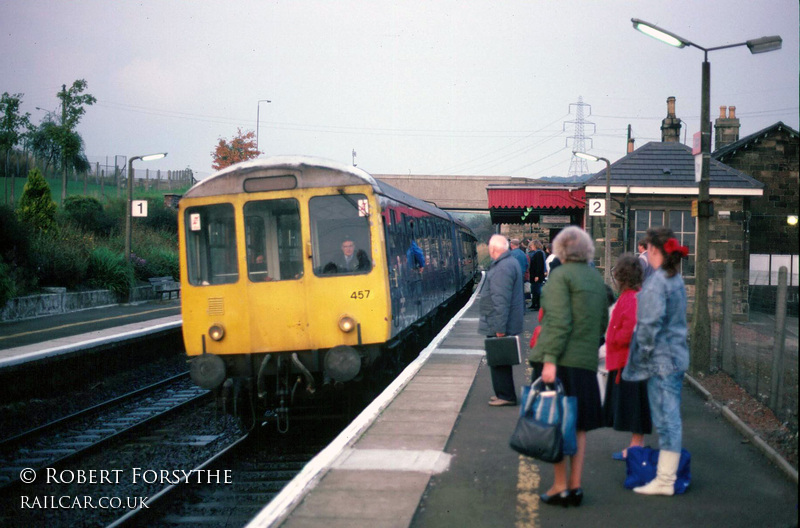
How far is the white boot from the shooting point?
520 centimetres

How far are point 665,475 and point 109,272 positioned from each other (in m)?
21.9

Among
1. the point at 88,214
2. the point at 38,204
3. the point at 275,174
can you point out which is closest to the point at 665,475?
the point at 275,174

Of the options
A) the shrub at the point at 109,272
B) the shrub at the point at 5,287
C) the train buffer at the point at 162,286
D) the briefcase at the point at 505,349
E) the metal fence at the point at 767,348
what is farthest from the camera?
the train buffer at the point at 162,286

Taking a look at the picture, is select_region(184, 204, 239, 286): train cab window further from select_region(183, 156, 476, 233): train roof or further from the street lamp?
the street lamp

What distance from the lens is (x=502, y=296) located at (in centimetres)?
780

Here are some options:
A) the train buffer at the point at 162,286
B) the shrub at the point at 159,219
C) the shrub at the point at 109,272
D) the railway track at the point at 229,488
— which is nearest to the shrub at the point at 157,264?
the train buffer at the point at 162,286

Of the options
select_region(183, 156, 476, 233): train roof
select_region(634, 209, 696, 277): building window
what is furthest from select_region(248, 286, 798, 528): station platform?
select_region(634, 209, 696, 277): building window

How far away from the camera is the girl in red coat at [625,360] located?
221 inches

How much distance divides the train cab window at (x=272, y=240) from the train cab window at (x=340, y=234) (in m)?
0.21

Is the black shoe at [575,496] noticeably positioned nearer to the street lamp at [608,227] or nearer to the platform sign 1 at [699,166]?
the platform sign 1 at [699,166]

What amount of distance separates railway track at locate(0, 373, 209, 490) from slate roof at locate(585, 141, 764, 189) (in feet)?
48.6

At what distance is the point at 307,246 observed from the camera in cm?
863

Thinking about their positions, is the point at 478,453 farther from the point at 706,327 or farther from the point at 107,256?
the point at 107,256

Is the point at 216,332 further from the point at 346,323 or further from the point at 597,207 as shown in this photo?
the point at 597,207
